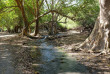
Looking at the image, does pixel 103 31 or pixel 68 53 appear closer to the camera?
pixel 103 31

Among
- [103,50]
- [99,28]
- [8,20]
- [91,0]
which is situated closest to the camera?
[103,50]

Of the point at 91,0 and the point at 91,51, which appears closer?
the point at 91,51

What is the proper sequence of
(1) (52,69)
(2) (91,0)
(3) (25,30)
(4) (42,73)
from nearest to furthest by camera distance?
(4) (42,73) < (1) (52,69) < (2) (91,0) < (3) (25,30)

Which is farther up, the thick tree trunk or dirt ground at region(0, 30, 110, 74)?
the thick tree trunk

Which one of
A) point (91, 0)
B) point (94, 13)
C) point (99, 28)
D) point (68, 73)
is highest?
point (91, 0)

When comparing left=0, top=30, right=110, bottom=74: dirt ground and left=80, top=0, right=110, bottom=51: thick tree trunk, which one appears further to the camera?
left=80, top=0, right=110, bottom=51: thick tree trunk

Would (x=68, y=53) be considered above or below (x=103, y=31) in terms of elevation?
below

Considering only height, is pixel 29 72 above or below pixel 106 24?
below

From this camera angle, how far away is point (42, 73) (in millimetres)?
5250

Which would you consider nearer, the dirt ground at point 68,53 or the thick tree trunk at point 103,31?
the dirt ground at point 68,53

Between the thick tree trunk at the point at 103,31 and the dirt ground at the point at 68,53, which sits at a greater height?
the thick tree trunk at the point at 103,31

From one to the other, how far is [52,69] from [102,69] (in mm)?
2253

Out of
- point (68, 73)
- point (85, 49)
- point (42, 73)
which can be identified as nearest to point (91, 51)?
point (85, 49)

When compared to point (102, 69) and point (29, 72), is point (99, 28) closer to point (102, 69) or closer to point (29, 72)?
point (102, 69)
